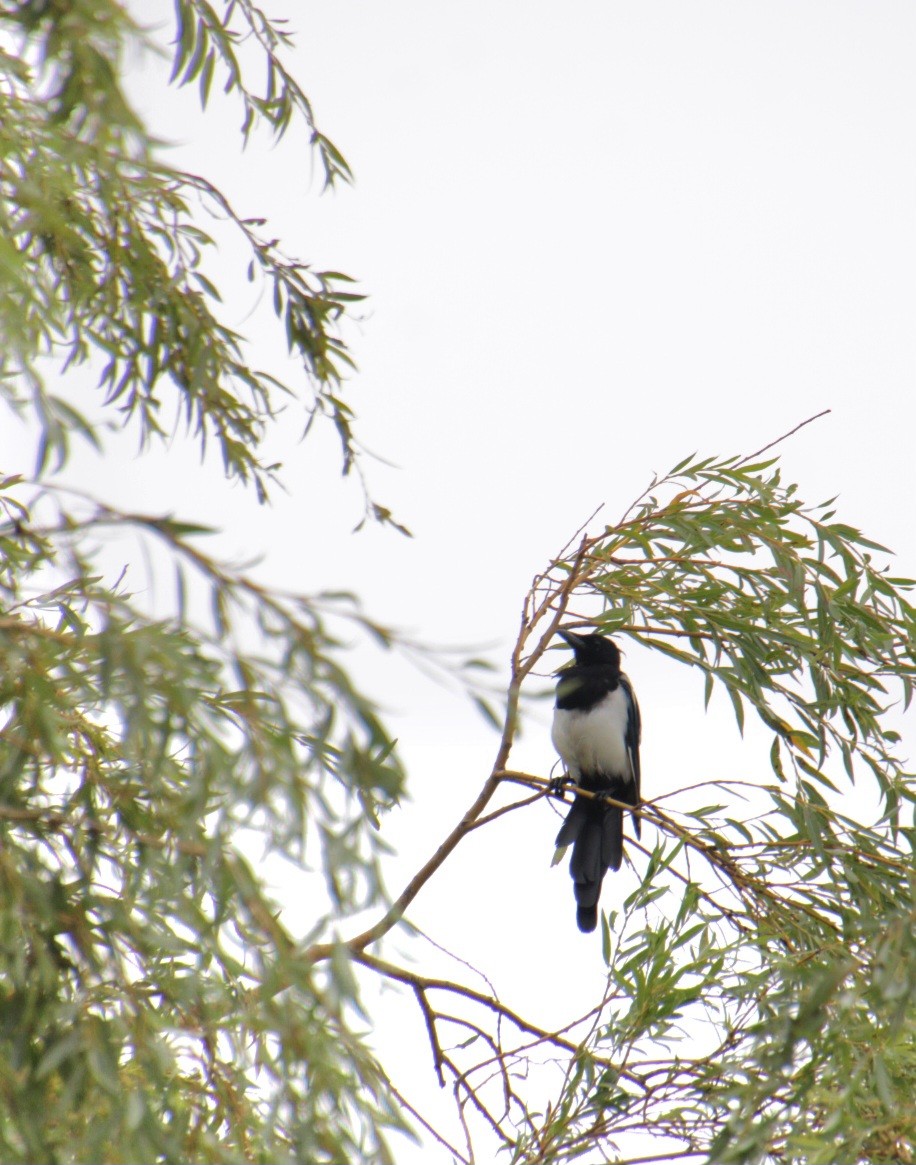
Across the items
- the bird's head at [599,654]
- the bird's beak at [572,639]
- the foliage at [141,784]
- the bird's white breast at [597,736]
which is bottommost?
the foliage at [141,784]

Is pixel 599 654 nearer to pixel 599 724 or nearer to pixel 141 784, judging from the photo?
pixel 599 724

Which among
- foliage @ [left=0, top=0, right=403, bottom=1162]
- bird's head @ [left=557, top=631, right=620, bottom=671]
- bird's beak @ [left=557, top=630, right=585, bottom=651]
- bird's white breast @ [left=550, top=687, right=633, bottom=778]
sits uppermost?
bird's head @ [left=557, top=631, right=620, bottom=671]

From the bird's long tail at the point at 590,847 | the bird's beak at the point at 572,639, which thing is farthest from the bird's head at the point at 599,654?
the bird's long tail at the point at 590,847

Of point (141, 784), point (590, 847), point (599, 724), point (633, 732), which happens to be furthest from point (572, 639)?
point (141, 784)

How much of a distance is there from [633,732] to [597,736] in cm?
17

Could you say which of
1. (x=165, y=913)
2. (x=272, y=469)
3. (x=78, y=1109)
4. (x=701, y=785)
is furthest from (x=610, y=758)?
(x=78, y=1109)

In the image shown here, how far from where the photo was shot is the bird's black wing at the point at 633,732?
4.29m

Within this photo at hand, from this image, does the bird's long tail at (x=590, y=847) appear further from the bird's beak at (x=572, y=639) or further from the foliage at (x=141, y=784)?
the foliage at (x=141, y=784)

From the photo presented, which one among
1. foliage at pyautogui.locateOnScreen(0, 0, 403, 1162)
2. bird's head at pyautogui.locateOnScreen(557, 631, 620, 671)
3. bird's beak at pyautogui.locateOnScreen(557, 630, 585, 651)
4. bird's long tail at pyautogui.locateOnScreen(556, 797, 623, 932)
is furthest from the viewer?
bird's head at pyautogui.locateOnScreen(557, 631, 620, 671)

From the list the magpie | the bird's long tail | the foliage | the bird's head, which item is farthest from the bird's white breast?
the foliage

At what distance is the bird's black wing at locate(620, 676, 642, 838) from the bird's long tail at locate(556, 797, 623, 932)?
20.4 inches

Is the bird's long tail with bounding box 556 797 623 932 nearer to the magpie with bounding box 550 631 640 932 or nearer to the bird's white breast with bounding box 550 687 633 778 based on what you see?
the magpie with bounding box 550 631 640 932

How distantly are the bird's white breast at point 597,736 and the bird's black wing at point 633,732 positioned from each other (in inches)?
0.9

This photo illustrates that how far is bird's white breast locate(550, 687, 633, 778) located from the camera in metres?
4.20
